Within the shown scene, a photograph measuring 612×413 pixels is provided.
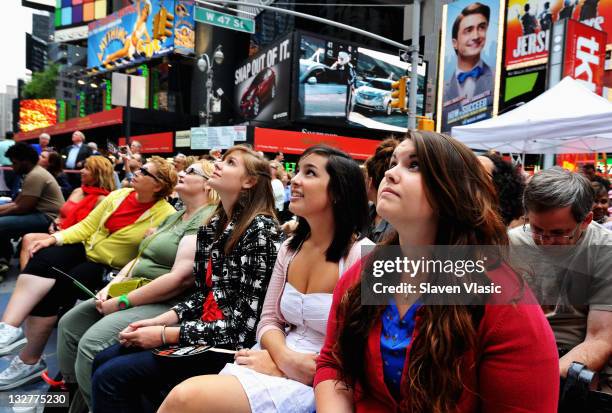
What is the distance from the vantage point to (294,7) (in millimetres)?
28812

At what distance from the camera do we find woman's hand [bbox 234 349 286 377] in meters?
1.85

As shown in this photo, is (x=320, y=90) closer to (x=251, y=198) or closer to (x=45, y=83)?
(x=251, y=198)

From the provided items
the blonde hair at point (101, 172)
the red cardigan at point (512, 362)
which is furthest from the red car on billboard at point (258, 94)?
the red cardigan at point (512, 362)

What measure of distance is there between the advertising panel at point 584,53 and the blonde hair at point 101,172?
27.8 feet

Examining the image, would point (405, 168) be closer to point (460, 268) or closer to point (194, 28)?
point (460, 268)

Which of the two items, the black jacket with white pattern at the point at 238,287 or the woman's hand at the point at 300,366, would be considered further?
the black jacket with white pattern at the point at 238,287

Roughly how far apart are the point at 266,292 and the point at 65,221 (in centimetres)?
325

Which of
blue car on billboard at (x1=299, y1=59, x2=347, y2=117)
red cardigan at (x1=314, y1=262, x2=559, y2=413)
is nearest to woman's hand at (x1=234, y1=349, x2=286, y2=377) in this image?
red cardigan at (x1=314, y1=262, x2=559, y2=413)

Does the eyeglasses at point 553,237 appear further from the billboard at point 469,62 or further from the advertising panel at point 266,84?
the billboard at point 469,62

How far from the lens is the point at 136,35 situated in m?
31.6

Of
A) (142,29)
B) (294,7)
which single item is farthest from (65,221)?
(142,29)

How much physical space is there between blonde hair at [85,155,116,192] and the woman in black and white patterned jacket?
235 cm

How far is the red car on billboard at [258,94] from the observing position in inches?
967

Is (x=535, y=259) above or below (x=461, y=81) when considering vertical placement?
below
